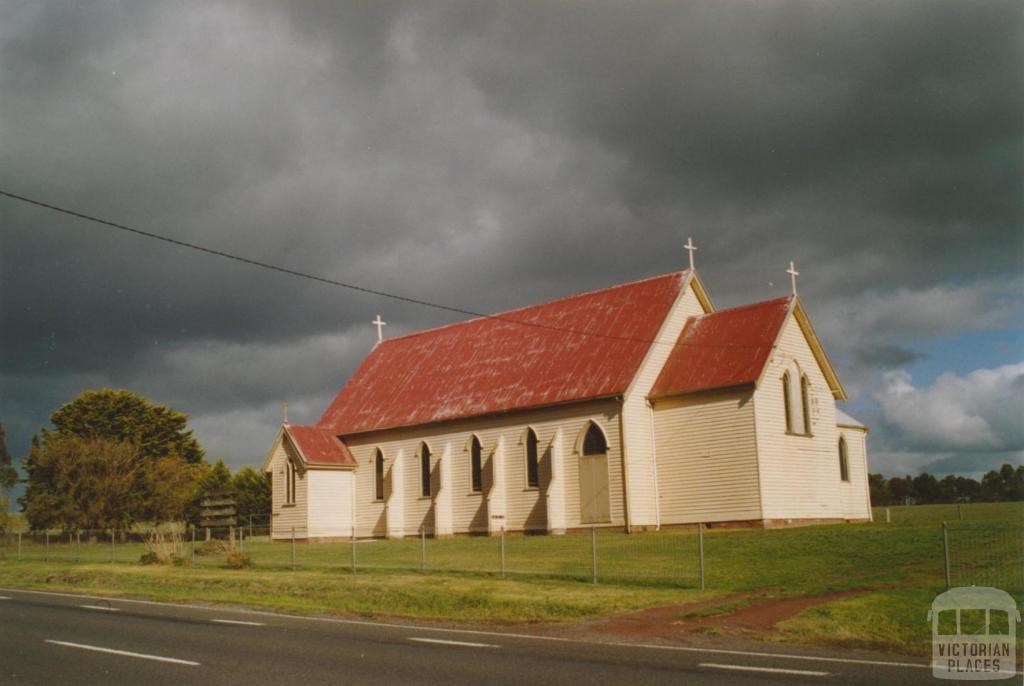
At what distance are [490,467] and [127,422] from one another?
139 feet

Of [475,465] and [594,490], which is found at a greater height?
[475,465]

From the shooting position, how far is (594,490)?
121ft

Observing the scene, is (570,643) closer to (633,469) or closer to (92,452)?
(633,469)

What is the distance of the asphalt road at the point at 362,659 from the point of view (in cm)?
1061

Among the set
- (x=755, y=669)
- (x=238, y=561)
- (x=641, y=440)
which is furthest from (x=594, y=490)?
(x=755, y=669)

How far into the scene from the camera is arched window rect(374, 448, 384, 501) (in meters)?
46.5

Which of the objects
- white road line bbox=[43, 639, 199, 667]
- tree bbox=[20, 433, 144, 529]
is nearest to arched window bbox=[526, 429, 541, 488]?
white road line bbox=[43, 639, 199, 667]

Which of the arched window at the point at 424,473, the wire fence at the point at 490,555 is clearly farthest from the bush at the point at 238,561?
the arched window at the point at 424,473

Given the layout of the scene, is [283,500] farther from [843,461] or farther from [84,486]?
[843,461]

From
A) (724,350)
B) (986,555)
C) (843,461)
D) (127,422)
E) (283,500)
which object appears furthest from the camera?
(127,422)

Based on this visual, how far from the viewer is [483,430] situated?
41719 millimetres

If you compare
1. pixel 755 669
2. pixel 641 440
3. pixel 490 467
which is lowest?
pixel 755 669

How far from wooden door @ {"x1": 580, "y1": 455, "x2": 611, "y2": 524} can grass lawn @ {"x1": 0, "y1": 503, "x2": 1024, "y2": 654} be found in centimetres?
174

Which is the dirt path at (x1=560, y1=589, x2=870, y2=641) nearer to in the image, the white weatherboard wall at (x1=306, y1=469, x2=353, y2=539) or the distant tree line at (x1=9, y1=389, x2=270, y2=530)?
the white weatherboard wall at (x1=306, y1=469, x2=353, y2=539)
